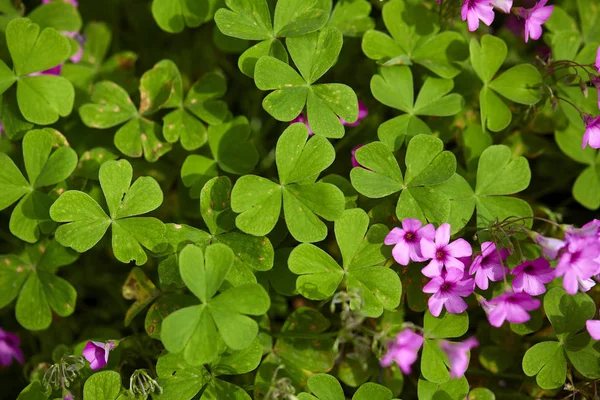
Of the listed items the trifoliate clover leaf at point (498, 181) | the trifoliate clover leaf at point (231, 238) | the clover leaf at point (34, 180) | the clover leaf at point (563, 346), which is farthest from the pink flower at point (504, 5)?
the clover leaf at point (34, 180)

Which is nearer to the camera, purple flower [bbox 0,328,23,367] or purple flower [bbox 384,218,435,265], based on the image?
purple flower [bbox 384,218,435,265]

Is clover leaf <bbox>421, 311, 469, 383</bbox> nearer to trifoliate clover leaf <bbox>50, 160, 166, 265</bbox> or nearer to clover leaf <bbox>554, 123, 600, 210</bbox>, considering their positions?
clover leaf <bbox>554, 123, 600, 210</bbox>

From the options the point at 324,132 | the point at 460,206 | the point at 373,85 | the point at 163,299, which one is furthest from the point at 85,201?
the point at 460,206

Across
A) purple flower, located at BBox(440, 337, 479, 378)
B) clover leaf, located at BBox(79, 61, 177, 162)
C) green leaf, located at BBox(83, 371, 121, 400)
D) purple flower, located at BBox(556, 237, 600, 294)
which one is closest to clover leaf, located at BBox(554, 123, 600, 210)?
purple flower, located at BBox(556, 237, 600, 294)

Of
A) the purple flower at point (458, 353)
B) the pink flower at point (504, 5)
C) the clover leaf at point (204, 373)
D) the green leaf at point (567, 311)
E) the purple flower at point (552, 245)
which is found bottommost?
the clover leaf at point (204, 373)

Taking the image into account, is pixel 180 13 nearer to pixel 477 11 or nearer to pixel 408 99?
pixel 408 99

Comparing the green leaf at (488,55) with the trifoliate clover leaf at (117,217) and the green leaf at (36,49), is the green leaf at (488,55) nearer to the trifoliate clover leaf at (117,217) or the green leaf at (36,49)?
the trifoliate clover leaf at (117,217)

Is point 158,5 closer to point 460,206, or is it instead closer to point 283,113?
point 283,113

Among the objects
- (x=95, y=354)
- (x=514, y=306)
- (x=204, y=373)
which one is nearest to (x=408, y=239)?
(x=514, y=306)
